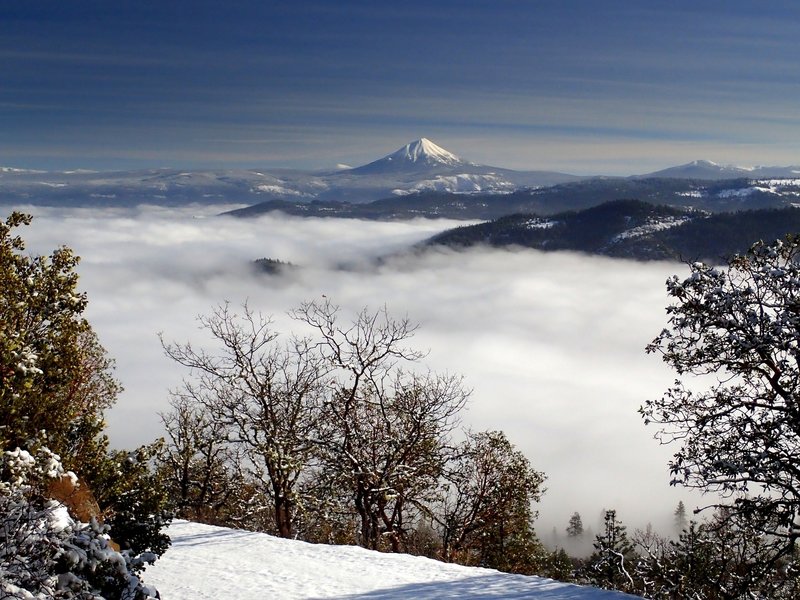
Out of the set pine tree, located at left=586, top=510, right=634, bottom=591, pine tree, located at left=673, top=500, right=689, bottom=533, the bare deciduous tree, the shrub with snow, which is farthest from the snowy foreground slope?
pine tree, located at left=673, top=500, right=689, bottom=533

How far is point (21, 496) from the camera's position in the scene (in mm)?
9164

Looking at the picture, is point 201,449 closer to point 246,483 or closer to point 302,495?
point 246,483

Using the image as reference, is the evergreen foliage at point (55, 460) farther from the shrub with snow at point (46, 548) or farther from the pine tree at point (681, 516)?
the pine tree at point (681, 516)

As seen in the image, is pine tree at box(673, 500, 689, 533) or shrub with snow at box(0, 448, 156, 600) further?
pine tree at box(673, 500, 689, 533)

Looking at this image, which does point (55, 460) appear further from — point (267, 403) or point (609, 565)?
point (267, 403)

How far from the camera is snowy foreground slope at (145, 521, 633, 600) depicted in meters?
14.9

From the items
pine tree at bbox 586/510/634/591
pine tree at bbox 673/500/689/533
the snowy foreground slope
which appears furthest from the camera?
pine tree at bbox 673/500/689/533

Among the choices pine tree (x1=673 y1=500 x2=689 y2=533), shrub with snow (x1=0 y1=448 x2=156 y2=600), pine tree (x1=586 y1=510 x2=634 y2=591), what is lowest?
pine tree (x1=673 y1=500 x2=689 y2=533)

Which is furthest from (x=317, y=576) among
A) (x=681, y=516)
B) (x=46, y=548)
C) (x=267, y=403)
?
(x=681, y=516)

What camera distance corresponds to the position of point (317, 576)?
53.9 feet

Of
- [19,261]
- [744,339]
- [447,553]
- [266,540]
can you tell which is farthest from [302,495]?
[744,339]

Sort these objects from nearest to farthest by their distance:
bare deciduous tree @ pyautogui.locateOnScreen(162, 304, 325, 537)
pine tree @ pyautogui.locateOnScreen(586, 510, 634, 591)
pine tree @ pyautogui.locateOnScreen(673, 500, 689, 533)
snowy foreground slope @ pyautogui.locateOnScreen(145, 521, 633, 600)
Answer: snowy foreground slope @ pyautogui.locateOnScreen(145, 521, 633, 600) → pine tree @ pyautogui.locateOnScreen(586, 510, 634, 591) → bare deciduous tree @ pyautogui.locateOnScreen(162, 304, 325, 537) → pine tree @ pyautogui.locateOnScreen(673, 500, 689, 533)

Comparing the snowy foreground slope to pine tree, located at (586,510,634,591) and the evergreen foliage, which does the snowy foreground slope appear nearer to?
pine tree, located at (586,510,634,591)

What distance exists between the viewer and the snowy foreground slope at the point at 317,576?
49.0 ft
